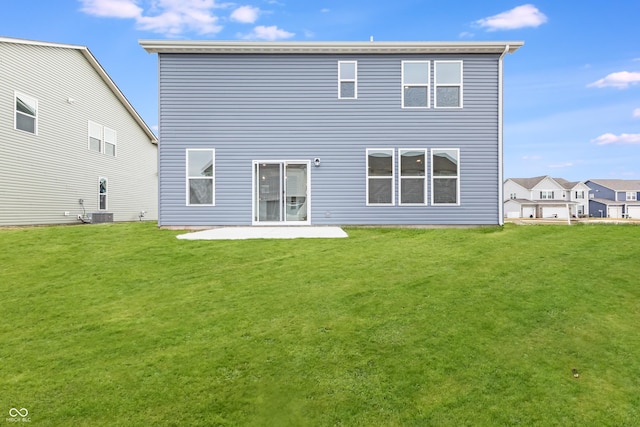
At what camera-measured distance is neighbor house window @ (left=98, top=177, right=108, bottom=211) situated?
17.7 m

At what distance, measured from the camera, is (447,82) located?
1123cm

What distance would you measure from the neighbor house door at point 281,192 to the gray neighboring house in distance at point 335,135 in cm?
3

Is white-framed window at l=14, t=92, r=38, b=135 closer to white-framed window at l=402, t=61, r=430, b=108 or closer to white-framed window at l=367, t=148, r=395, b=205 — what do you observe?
white-framed window at l=367, t=148, r=395, b=205

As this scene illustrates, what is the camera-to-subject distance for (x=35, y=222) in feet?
45.4

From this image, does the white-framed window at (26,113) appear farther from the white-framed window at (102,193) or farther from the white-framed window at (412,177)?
the white-framed window at (412,177)

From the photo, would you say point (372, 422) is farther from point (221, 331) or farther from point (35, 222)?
point (35, 222)

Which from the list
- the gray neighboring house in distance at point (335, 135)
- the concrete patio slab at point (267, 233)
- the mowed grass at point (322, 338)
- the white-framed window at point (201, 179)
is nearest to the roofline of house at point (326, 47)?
the gray neighboring house in distance at point (335, 135)

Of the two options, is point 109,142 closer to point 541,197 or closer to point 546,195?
point 541,197

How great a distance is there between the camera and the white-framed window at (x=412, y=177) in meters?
11.2

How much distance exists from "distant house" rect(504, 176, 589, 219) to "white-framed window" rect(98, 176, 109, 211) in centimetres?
5365

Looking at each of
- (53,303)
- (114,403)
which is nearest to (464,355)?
(114,403)

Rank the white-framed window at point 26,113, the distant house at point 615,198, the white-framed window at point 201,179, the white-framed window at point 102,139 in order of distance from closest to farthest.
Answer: the white-framed window at point 201,179, the white-framed window at point 26,113, the white-framed window at point 102,139, the distant house at point 615,198

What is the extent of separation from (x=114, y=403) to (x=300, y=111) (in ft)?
31.9
